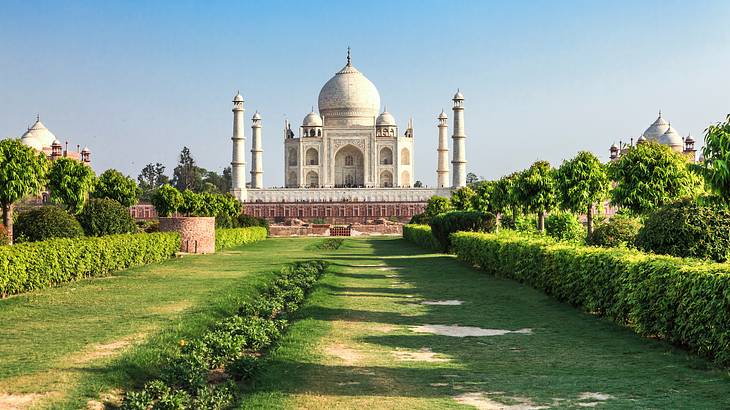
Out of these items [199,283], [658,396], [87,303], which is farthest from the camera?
[199,283]

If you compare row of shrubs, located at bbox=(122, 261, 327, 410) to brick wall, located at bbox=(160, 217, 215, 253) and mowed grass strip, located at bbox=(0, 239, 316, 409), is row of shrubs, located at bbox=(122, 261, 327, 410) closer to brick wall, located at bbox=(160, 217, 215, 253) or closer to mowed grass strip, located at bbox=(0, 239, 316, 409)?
mowed grass strip, located at bbox=(0, 239, 316, 409)

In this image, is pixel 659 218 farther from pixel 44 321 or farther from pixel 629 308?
pixel 44 321

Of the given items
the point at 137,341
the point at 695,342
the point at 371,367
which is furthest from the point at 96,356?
the point at 695,342

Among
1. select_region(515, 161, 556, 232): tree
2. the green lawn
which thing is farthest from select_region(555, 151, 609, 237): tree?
the green lawn

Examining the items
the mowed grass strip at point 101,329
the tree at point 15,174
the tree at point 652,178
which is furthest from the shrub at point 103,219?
the tree at point 652,178

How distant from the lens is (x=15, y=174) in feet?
57.6

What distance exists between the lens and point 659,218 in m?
10.3

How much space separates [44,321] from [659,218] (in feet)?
23.3

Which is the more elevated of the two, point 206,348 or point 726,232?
point 726,232

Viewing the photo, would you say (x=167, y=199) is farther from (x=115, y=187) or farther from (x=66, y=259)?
(x=66, y=259)

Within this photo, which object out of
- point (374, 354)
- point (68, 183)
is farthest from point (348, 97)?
point (374, 354)

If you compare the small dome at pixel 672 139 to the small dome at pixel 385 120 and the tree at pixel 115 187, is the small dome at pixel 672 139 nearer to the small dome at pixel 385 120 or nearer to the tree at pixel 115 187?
the small dome at pixel 385 120

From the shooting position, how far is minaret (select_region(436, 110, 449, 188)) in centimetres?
5553

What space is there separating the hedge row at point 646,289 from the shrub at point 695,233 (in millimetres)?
1244
